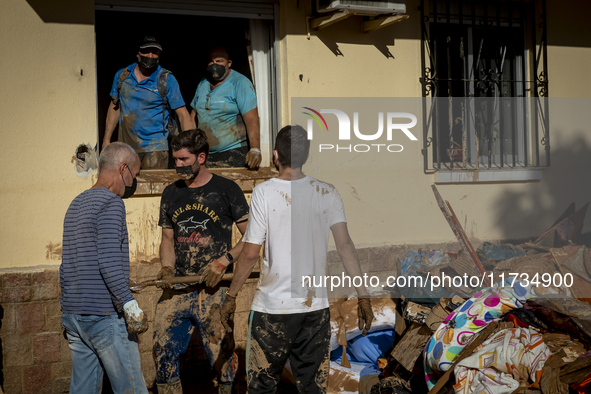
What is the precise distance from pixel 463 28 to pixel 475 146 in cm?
134

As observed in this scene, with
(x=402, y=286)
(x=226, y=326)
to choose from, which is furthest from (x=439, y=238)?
(x=226, y=326)

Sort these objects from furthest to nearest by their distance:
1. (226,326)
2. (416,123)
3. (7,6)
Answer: (416,123) < (7,6) < (226,326)

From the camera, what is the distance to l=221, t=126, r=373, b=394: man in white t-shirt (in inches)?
132

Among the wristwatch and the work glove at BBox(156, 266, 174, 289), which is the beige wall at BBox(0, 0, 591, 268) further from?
the wristwatch

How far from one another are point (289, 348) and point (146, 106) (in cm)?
295

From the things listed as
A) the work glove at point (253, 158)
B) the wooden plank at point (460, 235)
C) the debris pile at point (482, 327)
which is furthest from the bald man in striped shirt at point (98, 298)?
the wooden plank at point (460, 235)

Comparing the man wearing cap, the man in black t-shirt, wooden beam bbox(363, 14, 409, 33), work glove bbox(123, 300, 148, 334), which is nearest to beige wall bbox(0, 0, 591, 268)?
wooden beam bbox(363, 14, 409, 33)

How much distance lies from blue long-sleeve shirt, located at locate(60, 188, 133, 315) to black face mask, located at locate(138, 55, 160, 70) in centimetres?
232

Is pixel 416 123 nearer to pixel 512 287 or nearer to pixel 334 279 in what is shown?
pixel 334 279

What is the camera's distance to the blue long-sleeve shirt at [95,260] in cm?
316

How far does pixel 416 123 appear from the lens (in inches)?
231

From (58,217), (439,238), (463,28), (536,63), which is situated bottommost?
(439,238)

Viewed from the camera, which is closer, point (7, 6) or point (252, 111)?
point (7, 6)

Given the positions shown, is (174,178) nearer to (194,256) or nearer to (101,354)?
(194,256)
